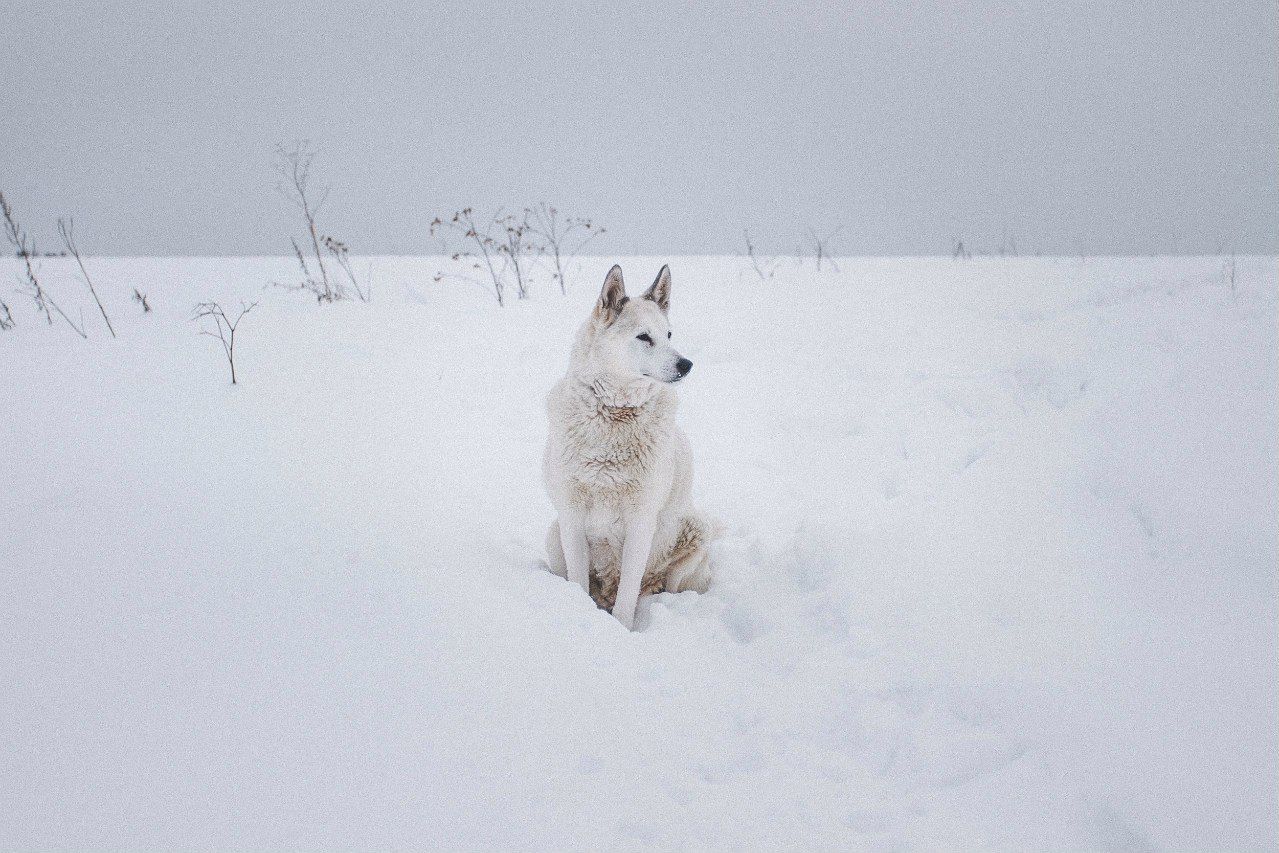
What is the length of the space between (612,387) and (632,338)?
0.90 feet

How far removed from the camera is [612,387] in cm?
304

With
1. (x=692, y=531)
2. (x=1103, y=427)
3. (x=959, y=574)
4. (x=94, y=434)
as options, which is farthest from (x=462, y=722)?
(x=1103, y=427)

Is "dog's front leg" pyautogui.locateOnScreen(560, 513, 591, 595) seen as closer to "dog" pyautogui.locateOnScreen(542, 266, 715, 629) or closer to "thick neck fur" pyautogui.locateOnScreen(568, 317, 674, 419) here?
"dog" pyautogui.locateOnScreen(542, 266, 715, 629)

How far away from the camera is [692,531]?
10.9 feet

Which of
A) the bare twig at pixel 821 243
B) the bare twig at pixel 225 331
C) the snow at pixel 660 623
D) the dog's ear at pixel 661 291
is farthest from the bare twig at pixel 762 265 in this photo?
the bare twig at pixel 225 331

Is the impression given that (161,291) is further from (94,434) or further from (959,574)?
(959,574)

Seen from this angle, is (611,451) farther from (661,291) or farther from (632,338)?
(661,291)

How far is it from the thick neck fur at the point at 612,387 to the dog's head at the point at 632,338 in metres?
0.03

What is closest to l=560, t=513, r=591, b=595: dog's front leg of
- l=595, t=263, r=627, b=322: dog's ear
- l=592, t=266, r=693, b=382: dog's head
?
l=592, t=266, r=693, b=382: dog's head

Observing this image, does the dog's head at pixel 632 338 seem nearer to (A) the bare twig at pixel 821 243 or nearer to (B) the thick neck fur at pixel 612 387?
(B) the thick neck fur at pixel 612 387

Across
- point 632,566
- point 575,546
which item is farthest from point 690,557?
point 575,546

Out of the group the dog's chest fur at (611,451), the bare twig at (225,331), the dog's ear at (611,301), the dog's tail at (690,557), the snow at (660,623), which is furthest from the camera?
Answer: the bare twig at (225,331)

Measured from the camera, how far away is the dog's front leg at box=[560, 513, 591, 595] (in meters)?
3.02

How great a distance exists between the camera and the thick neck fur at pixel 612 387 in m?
3.03
